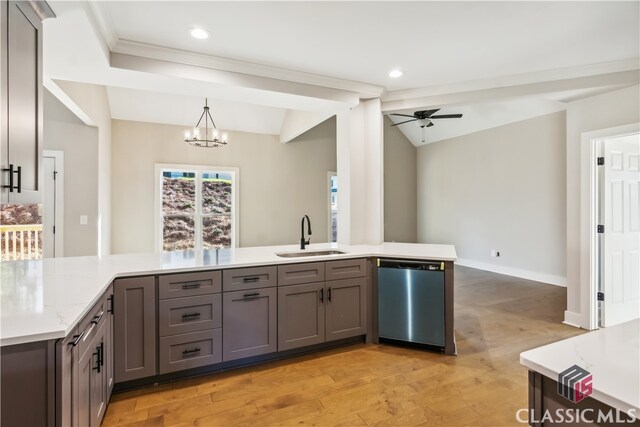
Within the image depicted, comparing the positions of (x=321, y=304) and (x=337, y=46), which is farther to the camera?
(x=321, y=304)

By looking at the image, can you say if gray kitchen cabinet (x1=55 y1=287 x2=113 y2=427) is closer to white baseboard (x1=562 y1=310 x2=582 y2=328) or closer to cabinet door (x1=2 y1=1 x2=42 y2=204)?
cabinet door (x1=2 y1=1 x2=42 y2=204)

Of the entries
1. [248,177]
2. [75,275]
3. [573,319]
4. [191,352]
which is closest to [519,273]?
[573,319]

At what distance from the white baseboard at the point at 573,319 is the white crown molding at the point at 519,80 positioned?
248cm

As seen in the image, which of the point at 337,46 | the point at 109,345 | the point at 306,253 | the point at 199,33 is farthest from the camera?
the point at 306,253

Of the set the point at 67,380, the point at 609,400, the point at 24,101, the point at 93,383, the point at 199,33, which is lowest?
the point at 93,383

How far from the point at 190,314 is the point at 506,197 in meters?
5.97

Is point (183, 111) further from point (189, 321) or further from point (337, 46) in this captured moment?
point (189, 321)

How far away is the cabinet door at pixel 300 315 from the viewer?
2721 millimetres

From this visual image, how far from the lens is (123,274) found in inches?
86.4

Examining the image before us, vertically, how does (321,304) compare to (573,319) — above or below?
above

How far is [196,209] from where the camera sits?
630cm

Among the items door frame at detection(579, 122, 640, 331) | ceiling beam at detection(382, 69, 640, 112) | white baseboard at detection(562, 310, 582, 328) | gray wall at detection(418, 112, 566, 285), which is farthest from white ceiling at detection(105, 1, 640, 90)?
gray wall at detection(418, 112, 566, 285)

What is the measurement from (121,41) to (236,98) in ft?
3.52

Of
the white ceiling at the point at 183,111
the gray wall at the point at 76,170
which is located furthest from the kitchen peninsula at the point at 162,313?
the white ceiling at the point at 183,111
